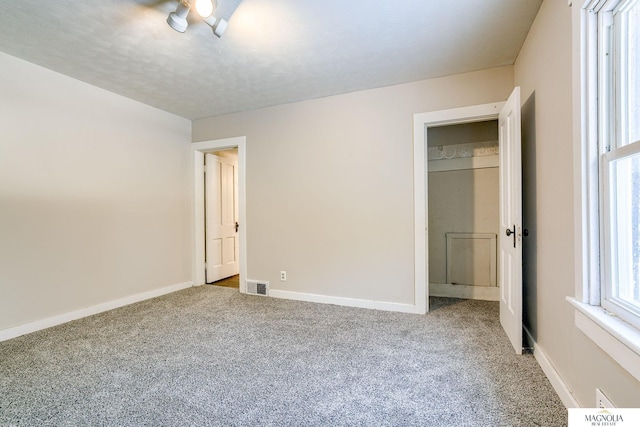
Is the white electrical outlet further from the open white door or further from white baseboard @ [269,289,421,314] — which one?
white baseboard @ [269,289,421,314]

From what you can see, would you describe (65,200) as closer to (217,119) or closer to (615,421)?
(217,119)

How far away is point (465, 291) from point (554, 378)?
1.92 meters

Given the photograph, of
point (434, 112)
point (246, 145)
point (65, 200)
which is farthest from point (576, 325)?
point (65, 200)

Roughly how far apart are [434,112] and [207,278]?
12.3 ft

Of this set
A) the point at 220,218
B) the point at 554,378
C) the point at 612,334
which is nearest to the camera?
the point at 612,334

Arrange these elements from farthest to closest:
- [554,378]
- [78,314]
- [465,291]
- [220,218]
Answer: [220,218]
[465,291]
[78,314]
[554,378]

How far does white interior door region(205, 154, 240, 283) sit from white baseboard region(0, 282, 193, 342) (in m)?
0.71

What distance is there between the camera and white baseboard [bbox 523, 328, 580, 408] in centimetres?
143

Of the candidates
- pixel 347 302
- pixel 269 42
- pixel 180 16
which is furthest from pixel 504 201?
pixel 180 16

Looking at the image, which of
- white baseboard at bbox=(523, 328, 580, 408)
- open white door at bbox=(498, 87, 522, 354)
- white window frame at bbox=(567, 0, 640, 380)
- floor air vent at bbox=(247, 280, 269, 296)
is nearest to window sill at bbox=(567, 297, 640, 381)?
white window frame at bbox=(567, 0, 640, 380)

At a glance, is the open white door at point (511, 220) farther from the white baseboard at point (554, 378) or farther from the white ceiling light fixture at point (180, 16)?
the white ceiling light fixture at point (180, 16)

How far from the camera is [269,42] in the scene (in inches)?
87.9

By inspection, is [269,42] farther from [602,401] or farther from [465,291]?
[465,291]

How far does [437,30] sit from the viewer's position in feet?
6.88
